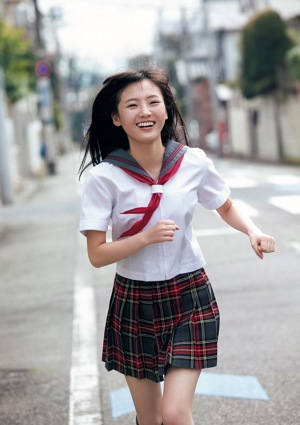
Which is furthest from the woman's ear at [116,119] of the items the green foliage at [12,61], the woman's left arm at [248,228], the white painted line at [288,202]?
the green foliage at [12,61]

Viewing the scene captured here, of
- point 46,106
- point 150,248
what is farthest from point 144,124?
point 46,106

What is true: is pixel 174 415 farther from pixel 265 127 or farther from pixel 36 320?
pixel 265 127

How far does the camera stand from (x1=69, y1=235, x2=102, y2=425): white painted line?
4918mm

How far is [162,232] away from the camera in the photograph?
10.3ft

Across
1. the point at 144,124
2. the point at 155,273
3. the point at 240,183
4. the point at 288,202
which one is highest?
the point at 144,124

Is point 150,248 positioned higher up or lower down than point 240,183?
higher up

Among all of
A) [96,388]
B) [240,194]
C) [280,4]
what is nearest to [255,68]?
[280,4]

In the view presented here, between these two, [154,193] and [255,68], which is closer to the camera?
[154,193]

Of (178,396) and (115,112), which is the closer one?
(178,396)

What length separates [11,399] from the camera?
17.5ft

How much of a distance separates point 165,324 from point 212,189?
600 millimetres

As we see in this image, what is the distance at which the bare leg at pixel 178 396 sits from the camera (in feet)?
10.4

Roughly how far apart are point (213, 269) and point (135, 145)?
20.3 feet

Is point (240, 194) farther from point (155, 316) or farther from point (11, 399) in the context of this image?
point (155, 316)
